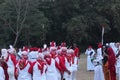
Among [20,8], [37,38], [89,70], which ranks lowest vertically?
[89,70]

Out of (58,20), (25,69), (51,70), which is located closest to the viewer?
(25,69)

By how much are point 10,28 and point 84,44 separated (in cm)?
1013

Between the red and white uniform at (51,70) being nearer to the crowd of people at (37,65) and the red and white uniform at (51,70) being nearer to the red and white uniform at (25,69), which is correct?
the crowd of people at (37,65)

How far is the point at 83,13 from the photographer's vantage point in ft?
174

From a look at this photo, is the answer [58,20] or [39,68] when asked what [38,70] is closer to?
[39,68]

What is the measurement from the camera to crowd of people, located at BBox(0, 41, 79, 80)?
46.3 feet

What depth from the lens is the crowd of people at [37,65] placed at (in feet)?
46.3

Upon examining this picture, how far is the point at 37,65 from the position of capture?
14.0 m

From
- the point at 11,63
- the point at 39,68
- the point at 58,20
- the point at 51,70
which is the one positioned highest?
the point at 58,20

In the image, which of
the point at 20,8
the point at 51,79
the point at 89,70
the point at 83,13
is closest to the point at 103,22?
the point at 83,13

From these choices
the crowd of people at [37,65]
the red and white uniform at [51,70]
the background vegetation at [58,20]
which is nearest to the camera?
the crowd of people at [37,65]

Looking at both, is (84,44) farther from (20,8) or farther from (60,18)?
(20,8)

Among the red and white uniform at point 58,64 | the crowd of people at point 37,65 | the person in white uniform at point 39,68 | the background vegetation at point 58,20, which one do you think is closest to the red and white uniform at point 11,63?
the crowd of people at point 37,65

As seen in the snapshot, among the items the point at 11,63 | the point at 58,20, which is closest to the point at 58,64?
the point at 11,63
